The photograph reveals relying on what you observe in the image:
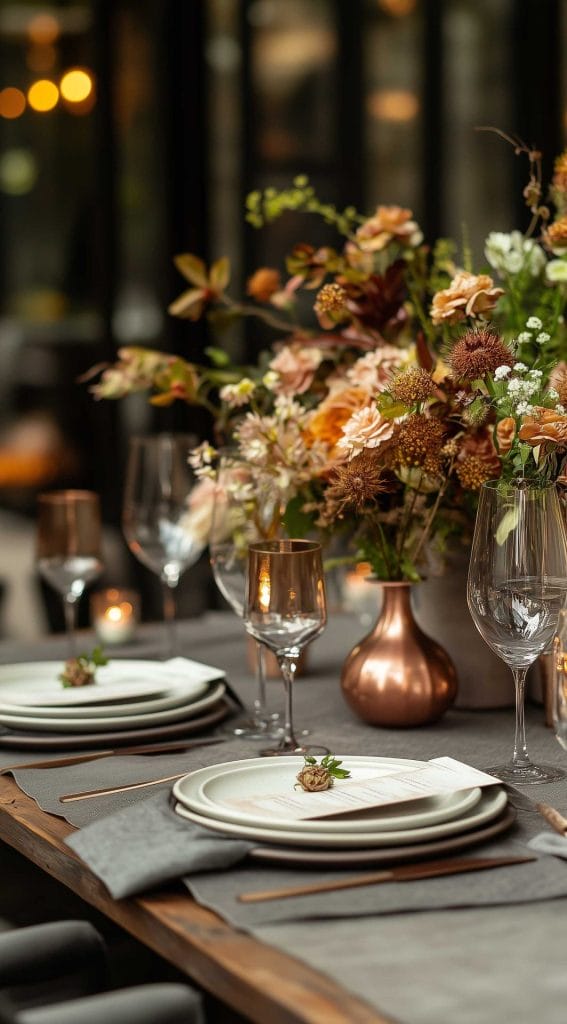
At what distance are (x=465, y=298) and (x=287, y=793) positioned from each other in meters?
0.55

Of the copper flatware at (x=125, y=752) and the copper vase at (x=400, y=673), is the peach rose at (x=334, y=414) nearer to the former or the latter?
the copper vase at (x=400, y=673)

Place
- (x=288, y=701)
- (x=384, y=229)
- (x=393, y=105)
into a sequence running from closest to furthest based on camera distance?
(x=288, y=701)
(x=384, y=229)
(x=393, y=105)

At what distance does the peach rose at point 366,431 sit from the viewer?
4.47ft

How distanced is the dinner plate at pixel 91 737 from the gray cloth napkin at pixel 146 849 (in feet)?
1.02

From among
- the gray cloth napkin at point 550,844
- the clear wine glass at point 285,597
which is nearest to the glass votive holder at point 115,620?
the clear wine glass at point 285,597

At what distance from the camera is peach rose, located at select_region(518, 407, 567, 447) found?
49.6 inches

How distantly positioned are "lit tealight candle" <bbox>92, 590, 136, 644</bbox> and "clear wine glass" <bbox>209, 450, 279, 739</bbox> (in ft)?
1.44

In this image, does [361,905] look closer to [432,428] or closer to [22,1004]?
[22,1004]

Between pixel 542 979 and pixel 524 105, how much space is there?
169 inches

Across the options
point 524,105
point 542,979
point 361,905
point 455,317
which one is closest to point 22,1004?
point 361,905

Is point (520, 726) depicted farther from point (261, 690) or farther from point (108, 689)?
point (108, 689)


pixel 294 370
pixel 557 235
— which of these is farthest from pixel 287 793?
pixel 557 235

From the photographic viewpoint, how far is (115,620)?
1999 mm

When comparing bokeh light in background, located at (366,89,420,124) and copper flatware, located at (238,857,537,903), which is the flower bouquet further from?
bokeh light in background, located at (366,89,420,124)
